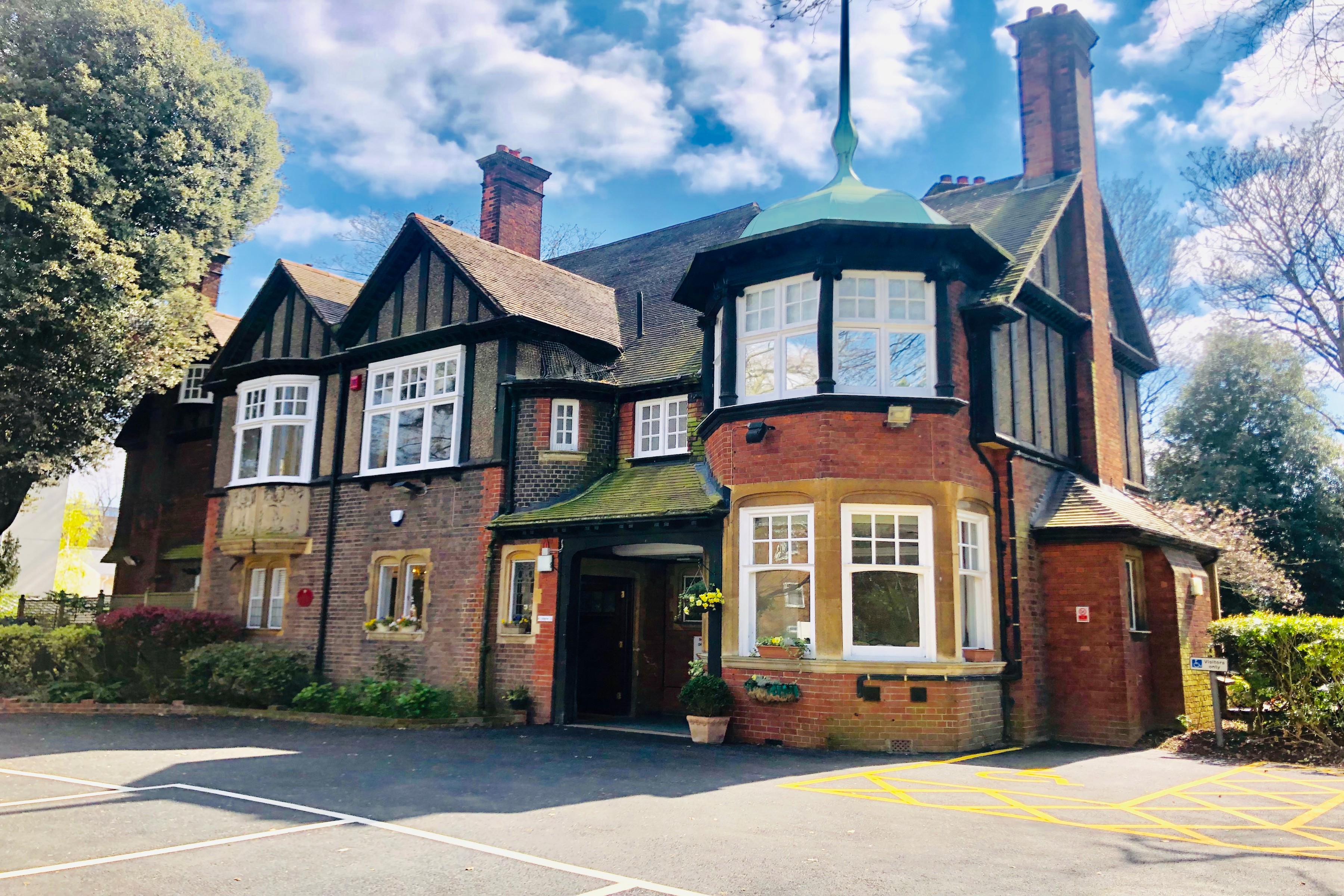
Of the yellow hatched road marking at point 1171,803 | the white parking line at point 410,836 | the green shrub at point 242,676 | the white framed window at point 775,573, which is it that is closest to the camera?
the white parking line at point 410,836

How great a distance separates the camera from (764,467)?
13797mm

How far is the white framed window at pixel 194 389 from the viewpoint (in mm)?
24812

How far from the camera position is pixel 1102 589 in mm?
14594

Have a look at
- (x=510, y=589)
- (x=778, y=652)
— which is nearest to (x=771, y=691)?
(x=778, y=652)

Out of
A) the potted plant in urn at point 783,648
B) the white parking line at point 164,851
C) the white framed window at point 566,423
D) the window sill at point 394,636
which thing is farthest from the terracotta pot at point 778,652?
the window sill at point 394,636

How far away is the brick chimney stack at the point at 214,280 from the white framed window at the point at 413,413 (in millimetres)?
10905

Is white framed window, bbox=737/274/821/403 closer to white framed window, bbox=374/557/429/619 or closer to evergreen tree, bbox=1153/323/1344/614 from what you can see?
white framed window, bbox=374/557/429/619

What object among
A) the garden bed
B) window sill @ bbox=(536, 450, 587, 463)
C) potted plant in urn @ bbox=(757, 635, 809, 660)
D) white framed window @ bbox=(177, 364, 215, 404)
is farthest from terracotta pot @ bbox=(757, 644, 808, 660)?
white framed window @ bbox=(177, 364, 215, 404)

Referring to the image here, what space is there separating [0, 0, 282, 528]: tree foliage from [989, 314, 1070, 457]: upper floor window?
1787cm

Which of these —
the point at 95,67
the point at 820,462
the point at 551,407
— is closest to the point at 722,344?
the point at 820,462

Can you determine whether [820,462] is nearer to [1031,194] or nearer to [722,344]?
[722,344]

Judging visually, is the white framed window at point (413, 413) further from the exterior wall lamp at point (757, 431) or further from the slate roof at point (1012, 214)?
the slate roof at point (1012, 214)

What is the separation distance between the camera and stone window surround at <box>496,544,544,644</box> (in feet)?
53.5

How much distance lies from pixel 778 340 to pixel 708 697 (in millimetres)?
5202
